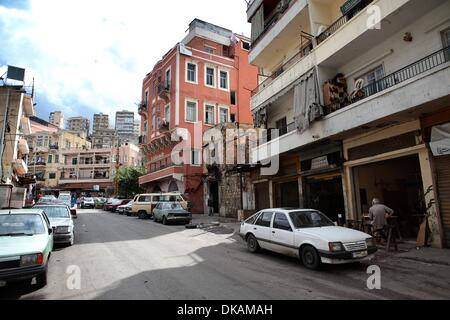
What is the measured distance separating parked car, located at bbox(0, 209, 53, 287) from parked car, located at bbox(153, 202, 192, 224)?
40.0 ft

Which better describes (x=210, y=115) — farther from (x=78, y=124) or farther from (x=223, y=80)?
(x=78, y=124)

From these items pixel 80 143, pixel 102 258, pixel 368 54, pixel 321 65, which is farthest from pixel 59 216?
pixel 80 143

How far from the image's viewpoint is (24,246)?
5.71 meters

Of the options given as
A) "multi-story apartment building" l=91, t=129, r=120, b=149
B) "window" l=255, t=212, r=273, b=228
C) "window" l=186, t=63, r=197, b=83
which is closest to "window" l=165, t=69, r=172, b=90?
"window" l=186, t=63, r=197, b=83

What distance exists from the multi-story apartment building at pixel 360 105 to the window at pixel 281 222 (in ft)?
16.5

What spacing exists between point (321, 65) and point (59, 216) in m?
13.4

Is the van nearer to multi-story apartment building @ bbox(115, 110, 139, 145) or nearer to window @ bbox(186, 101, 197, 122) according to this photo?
window @ bbox(186, 101, 197, 122)

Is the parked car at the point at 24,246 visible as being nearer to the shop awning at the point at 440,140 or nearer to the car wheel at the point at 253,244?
the car wheel at the point at 253,244

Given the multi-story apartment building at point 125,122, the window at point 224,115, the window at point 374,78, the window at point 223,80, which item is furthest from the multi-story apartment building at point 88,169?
the multi-story apartment building at point 125,122

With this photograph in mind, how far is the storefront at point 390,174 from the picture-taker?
10586 mm

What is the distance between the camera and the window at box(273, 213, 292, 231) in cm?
838

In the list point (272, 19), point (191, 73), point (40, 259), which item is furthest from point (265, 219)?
point (191, 73)

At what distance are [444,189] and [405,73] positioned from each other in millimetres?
4407
